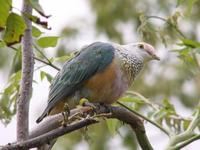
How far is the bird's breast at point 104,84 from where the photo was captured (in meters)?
2.84

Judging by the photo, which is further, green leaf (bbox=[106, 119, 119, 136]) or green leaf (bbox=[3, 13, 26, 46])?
green leaf (bbox=[106, 119, 119, 136])

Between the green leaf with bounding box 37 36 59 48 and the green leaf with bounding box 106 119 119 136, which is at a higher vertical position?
the green leaf with bounding box 37 36 59 48

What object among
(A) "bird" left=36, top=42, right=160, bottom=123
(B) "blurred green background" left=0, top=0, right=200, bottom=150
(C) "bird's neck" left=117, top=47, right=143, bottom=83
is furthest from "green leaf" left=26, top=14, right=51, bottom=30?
(B) "blurred green background" left=0, top=0, right=200, bottom=150

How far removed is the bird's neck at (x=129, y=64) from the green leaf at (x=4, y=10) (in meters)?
1.64

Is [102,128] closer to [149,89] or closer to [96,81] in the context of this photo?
[149,89]

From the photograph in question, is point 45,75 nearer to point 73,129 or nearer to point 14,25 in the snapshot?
point 73,129

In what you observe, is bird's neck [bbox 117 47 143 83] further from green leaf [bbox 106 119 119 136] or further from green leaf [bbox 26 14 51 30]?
green leaf [bbox 26 14 51 30]

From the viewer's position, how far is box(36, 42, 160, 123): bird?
279 cm

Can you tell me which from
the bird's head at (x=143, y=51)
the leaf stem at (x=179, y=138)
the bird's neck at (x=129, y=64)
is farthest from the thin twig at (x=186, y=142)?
the bird's head at (x=143, y=51)

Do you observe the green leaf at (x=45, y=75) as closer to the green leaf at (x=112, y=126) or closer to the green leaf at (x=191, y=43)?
the green leaf at (x=112, y=126)

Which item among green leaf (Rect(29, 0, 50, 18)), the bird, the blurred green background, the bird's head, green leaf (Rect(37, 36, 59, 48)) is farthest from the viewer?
the blurred green background

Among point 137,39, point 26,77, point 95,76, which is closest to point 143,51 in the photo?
Answer: point 95,76

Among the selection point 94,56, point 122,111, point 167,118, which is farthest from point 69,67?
point 122,111

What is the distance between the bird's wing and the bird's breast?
0.04m
